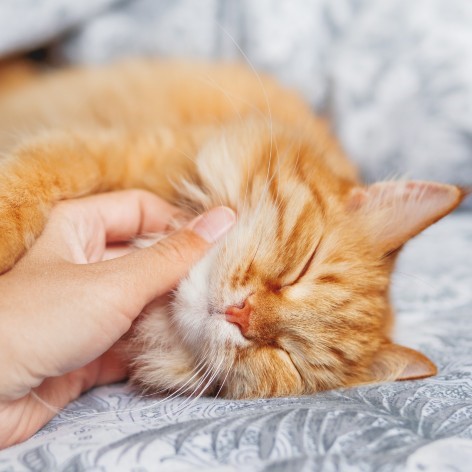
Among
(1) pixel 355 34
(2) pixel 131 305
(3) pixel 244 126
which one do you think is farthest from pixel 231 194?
(1) pixel 355 34

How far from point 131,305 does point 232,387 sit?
0.38 metres

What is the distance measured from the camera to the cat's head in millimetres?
1272

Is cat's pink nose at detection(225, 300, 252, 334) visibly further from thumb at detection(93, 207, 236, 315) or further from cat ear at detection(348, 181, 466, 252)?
cat ear at detection(348, 181, 466, 252)

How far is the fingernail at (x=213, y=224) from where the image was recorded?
1.32 m

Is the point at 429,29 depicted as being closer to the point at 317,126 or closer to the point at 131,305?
the point at 317,126

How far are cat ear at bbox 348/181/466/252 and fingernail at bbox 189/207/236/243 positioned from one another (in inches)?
13.9

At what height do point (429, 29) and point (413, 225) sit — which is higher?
point (429, 29)

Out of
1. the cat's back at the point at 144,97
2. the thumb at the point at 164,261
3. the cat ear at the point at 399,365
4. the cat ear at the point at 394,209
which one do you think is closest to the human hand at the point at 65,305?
Result: the thumb at the point at 164,261

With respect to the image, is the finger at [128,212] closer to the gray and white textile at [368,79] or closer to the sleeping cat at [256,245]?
the sleeping cat at [256,245]

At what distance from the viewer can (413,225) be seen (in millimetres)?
1438

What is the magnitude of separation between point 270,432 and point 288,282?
42 cm

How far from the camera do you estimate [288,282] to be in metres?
1.32

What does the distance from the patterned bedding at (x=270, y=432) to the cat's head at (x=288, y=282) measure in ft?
0.29

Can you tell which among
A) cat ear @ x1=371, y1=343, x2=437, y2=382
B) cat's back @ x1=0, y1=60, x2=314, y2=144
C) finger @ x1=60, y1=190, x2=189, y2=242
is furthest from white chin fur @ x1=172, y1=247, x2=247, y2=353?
cat's back @ x1=0, y1=60, x2=314, y2=144
